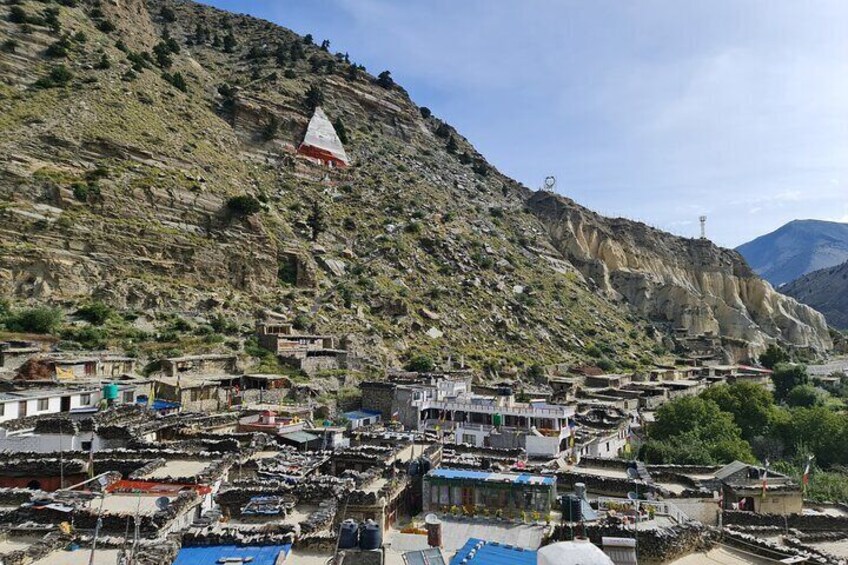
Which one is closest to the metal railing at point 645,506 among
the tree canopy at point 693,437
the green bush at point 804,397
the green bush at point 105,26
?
the tree canopy at point 693,437

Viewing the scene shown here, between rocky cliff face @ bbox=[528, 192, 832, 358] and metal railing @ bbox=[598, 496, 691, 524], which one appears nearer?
metal railing @ bbox=[598, 496, 691, 524]

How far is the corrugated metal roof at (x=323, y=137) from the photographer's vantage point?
80.0m

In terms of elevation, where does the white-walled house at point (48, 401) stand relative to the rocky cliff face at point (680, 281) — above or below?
below

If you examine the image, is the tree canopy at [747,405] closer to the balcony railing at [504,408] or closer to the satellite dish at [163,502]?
the balcony railing at [504,408]

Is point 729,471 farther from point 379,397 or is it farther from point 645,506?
point 379,397

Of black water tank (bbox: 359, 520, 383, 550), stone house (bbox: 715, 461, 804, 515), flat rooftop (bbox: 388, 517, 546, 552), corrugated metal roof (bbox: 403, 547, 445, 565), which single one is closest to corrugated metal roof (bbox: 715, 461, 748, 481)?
stone house (bbox: 715, 461, 804, 515)

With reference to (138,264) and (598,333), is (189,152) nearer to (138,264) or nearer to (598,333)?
(138,264)

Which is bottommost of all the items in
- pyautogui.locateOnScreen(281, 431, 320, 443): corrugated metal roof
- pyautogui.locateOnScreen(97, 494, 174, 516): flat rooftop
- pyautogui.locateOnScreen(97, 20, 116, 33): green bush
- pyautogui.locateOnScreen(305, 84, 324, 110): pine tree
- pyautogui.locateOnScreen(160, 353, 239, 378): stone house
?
pyautogui.locateOnScreen(281, 431, 320, 443): corrugated metal roof

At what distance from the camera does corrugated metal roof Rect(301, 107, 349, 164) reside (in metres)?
80.0

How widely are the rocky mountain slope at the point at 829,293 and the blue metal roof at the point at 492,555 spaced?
181 m

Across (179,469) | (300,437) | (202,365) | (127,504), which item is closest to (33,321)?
(202,365)

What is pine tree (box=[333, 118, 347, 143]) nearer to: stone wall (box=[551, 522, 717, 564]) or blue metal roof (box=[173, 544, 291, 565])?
stone wall (box=[551, 522, 717, 564])

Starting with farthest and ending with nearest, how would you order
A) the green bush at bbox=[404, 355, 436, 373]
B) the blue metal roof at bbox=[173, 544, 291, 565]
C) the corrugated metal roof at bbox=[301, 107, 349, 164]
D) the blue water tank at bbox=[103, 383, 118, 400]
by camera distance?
the corrugated metal roof at bbox=[301, 107, 349, 164]
the green bush at bbox=[404, 355, 436, 373]
the blue water tank at bbox=[103, 383, 118, 400]
the blue metal roof at bbox=[173, 544, 291, 565]

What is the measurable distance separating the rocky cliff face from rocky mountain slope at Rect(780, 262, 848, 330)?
219 feet
